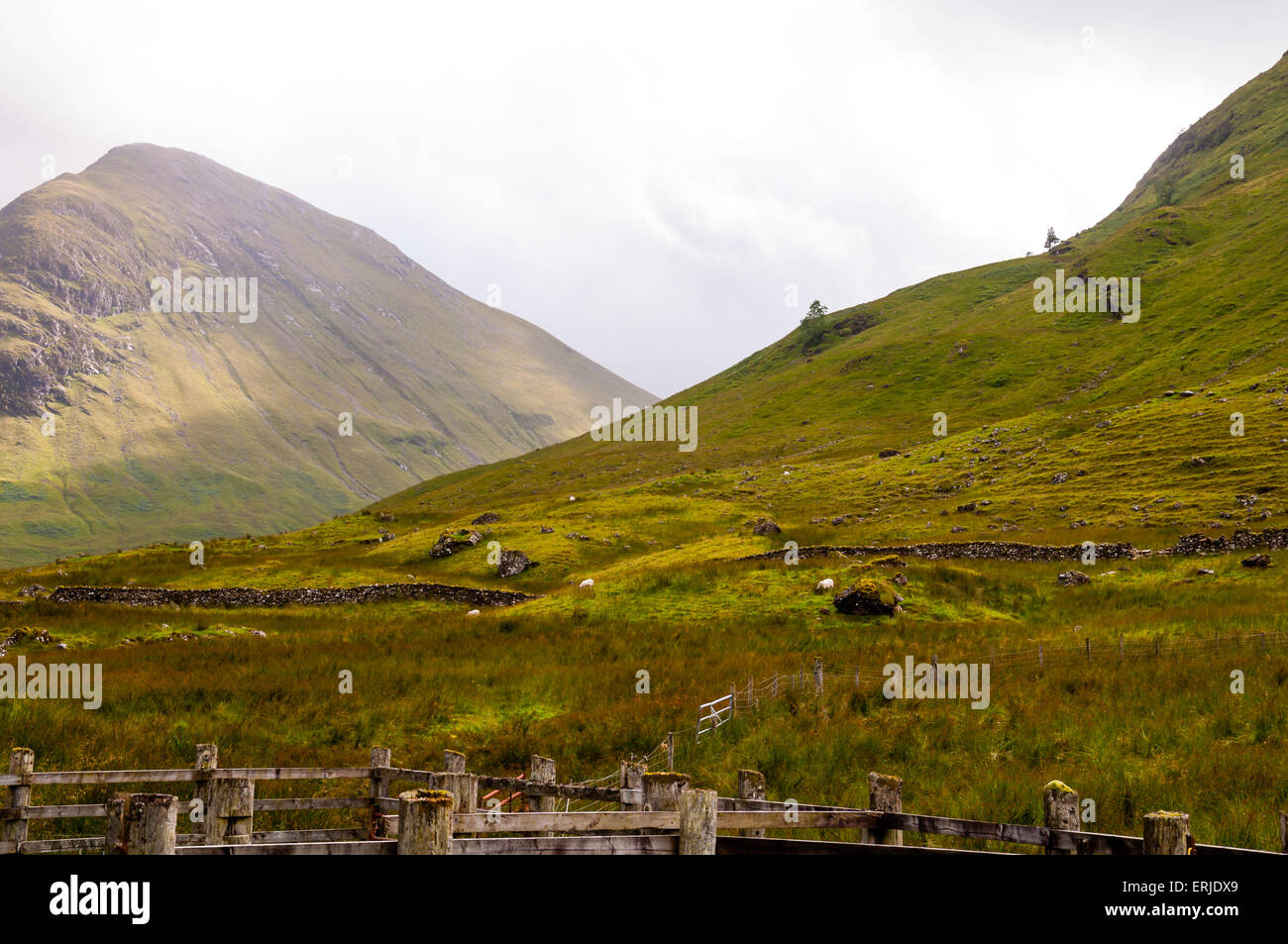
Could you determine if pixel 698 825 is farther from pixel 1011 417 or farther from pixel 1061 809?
pixel 1011 417

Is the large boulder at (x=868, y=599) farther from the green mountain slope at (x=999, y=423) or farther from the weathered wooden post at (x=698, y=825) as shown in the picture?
the weathered wooden post at (x=698, y=825)

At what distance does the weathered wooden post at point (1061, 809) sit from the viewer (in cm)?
611

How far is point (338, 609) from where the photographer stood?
1619 inches

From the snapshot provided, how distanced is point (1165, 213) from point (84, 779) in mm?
173507

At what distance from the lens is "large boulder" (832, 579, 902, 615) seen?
100ft

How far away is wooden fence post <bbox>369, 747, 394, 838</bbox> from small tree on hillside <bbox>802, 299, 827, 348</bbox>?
160 meters

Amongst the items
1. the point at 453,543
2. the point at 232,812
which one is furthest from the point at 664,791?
the point at 453,543

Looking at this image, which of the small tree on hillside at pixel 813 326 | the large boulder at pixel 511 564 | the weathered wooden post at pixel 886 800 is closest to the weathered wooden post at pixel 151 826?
the weathered wooden post at pixel 886 800

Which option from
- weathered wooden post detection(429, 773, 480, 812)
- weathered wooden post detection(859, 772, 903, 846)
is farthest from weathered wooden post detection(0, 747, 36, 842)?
weathered wooden post detection(859, 772, 903, 846)

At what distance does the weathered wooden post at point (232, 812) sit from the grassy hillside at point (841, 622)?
6828 mm

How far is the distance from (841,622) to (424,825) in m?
27.2

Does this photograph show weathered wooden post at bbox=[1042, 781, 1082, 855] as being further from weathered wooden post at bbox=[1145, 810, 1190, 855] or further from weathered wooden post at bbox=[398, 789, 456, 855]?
weathered wooden post at bbox=[398, 789, 456, 855]

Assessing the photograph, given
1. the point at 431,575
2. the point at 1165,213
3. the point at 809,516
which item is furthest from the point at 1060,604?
the point at 1165,213
